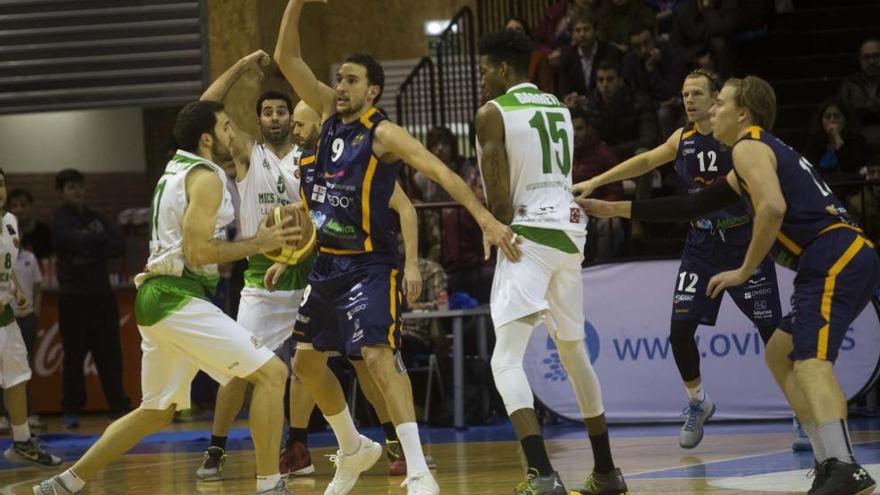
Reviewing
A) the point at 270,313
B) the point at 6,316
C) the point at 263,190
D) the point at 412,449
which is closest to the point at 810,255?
the point at 412,449

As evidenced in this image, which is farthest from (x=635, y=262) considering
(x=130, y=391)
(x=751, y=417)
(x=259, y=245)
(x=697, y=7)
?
(x=130, y=391)

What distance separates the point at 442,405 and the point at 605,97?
322 centimetres

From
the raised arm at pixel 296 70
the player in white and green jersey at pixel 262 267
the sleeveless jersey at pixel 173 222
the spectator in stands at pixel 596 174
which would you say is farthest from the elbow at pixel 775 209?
the spectator in stands at pixel 596 174

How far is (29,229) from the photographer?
13977mm

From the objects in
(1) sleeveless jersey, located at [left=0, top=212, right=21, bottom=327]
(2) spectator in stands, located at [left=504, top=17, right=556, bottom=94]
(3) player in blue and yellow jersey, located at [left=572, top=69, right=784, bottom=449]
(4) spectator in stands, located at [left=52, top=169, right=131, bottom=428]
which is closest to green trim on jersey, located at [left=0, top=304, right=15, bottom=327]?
(1) sleeveless jersey, located at [left=0, top=212, right=21, bottom=327]

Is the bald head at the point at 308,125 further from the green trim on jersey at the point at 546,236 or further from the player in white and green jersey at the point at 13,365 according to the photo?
the player in white and green jersey at the point at 13,365

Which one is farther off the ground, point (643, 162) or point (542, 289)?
point (643, 162)

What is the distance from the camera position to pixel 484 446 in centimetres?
941

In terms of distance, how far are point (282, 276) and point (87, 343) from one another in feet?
16.5

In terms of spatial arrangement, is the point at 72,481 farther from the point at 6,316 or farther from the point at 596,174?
the point at 596,174

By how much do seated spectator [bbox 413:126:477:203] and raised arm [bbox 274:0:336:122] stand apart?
5115mm

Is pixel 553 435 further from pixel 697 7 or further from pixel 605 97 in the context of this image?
pixel 697 7

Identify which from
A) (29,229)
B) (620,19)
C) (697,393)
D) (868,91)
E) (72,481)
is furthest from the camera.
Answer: (29,229)

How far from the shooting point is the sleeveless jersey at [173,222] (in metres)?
6.50
